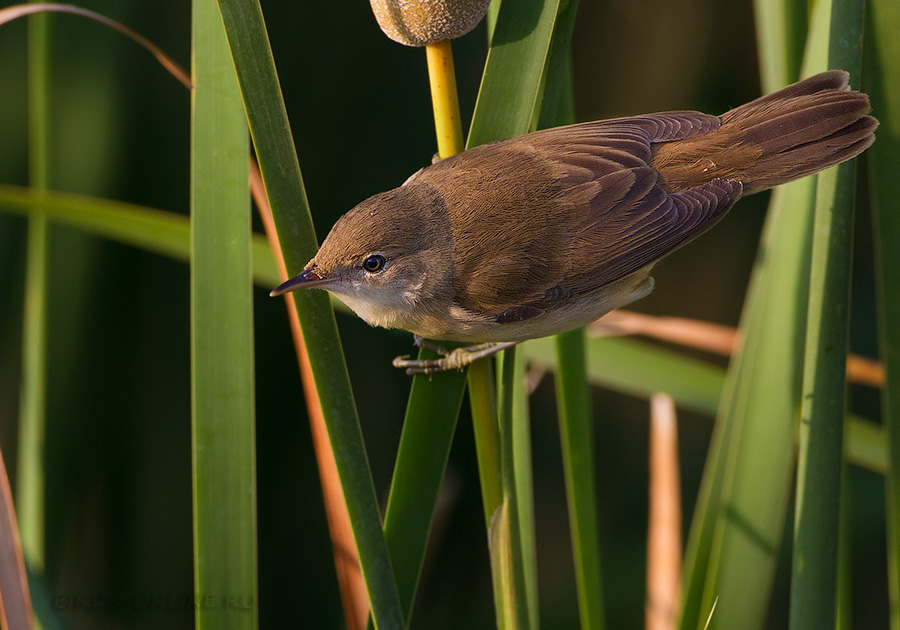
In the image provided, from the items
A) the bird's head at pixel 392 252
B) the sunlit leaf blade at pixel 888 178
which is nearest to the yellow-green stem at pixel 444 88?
the bird's head at pixel 392 252

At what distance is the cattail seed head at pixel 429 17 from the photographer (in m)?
1.04

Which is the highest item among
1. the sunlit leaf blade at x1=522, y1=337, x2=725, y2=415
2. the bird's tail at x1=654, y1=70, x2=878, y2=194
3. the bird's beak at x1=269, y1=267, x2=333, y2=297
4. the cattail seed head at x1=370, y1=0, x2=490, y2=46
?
the cattail seed head at x1=370, y1=0, x2=490, y2=46

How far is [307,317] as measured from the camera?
1.00 m

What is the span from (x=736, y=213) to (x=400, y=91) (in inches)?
51.7

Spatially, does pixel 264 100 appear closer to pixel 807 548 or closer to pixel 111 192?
pixel 807 548

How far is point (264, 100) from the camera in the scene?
36.7 inches

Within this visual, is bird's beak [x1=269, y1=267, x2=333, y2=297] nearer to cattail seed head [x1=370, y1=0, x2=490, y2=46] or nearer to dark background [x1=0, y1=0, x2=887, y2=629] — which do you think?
cattail seed head [x1=370, y1=0, x2=490, y2=46]

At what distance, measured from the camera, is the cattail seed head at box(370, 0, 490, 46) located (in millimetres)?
1035

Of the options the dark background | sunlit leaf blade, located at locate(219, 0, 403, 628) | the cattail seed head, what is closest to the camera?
sunlit leaf blade, located at locate(219, 0, 403, 628)

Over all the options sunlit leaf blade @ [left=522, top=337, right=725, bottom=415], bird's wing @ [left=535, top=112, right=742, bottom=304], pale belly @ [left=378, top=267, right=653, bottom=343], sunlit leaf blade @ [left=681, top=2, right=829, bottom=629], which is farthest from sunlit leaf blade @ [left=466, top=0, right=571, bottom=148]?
sunlit leaf blade @ [left=522, top=337, right=725, bottom=415]

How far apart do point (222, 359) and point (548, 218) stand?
0.64m

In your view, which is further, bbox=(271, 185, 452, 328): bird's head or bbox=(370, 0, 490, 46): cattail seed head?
bbox=(271, 185, 452, 328): bird's head

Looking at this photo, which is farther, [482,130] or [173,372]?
[173,372]

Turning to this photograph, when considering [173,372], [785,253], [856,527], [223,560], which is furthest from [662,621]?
[173,372]
